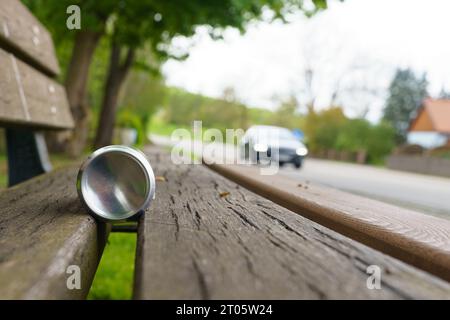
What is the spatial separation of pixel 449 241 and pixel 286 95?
4229cm

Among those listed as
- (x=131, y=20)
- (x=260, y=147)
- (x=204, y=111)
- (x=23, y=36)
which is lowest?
(x=260, y=147)

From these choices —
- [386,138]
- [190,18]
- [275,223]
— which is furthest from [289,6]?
[386,138]

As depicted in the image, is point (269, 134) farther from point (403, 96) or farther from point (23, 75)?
point (403, 96)

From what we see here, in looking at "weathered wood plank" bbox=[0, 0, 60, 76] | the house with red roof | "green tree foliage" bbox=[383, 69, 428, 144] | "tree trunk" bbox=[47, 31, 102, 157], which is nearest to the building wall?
the house with red roof

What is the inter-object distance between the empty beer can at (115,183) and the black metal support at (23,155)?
1.73 metres

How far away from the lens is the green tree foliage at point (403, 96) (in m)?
46.2

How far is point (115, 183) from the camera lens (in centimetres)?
100

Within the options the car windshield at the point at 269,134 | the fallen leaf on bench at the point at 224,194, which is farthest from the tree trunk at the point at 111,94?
the fallen leaf on bench at the point at 224,194

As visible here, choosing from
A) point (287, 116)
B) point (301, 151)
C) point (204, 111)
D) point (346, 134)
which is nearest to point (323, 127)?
point (346, 134)

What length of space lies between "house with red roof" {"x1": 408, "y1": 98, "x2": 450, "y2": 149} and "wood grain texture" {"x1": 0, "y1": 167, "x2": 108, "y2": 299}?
3673cm

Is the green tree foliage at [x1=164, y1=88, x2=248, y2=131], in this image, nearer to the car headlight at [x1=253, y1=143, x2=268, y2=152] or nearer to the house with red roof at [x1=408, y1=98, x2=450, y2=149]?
the house with red roof at [x1=408, y1=98, x2=450, y2=149]

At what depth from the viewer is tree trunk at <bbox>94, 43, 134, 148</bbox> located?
10.8 metres

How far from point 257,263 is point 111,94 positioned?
426 inches

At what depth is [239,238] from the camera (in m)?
0.78
